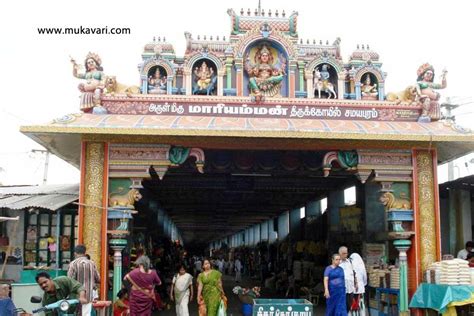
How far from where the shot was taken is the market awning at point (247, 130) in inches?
441

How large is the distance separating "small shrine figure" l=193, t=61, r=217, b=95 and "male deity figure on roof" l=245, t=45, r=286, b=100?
784mm

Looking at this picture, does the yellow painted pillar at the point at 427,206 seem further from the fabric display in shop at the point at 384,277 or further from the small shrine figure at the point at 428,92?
the small shrine figure at the point at 428,92

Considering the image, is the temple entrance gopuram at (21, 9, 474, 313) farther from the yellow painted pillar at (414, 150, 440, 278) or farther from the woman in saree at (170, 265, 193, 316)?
the woman in saree at (170, 265, 193, 316)

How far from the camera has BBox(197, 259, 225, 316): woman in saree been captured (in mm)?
10953

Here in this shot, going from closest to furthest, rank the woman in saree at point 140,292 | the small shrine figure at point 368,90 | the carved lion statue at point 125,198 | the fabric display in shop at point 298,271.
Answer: the woman in saree at point 140,292
the carved lion statue at point 125,198
the small shrine figure at point 368,90
the fabric display in shop at point 298,271

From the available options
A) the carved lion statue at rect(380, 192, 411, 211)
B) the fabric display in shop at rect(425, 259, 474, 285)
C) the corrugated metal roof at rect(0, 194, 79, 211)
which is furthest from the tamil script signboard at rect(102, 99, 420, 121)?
the fabric display in shop at rect(425, 259, 474, 285)

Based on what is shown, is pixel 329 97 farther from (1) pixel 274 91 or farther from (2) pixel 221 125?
(2) pixel 221 125

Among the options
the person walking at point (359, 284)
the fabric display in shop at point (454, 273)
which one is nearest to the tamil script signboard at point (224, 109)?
the person walking at point (359, 284)

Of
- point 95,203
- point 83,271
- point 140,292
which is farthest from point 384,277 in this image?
point 83,271

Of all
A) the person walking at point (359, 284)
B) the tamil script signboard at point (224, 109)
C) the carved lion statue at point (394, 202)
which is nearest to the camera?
the person walking at point (359, 284)

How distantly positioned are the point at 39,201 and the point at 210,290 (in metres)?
4.15

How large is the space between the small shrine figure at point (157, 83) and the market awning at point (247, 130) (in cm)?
71

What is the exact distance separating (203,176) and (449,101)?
68.1 feet

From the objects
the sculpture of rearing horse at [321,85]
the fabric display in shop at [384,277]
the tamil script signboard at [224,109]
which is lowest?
the fabric display in shop at [384,277]
